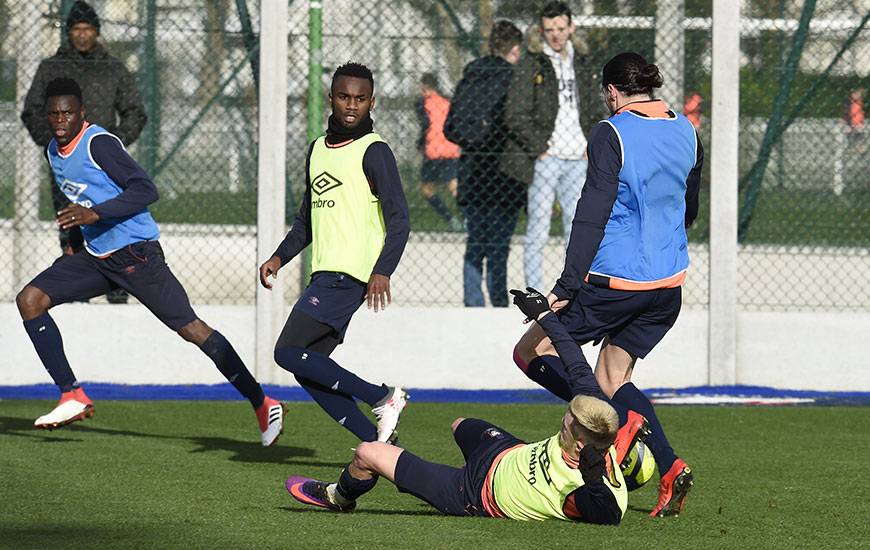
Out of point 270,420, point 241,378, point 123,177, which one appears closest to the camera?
point 270,420

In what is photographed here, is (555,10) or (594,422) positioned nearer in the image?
(594,422)

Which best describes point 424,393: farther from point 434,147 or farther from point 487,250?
point 434,147

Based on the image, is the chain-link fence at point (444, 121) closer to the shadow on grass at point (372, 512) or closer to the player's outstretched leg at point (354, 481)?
the shadow on grass at point (372, 512)

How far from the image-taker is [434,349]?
12.1m

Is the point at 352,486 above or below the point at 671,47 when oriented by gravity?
below

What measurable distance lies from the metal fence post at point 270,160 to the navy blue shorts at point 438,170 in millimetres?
992

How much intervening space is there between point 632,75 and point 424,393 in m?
5.13

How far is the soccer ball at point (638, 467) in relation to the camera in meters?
7.04

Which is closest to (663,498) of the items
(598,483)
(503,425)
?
(598,483)

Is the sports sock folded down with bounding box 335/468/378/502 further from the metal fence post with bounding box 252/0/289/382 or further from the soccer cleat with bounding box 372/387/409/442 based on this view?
the metal fence post with bounding box 252/0/289/382

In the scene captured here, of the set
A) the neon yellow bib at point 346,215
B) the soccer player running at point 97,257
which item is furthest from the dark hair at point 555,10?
the neon yellow bib at point 346,215

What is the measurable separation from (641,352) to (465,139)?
199 inches

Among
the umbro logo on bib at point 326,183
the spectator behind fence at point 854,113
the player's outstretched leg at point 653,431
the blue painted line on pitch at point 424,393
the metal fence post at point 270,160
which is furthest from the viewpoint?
the spectator behind fence at point 854,113

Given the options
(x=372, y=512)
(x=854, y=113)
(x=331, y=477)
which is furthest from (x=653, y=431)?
(x=854, y=113)
